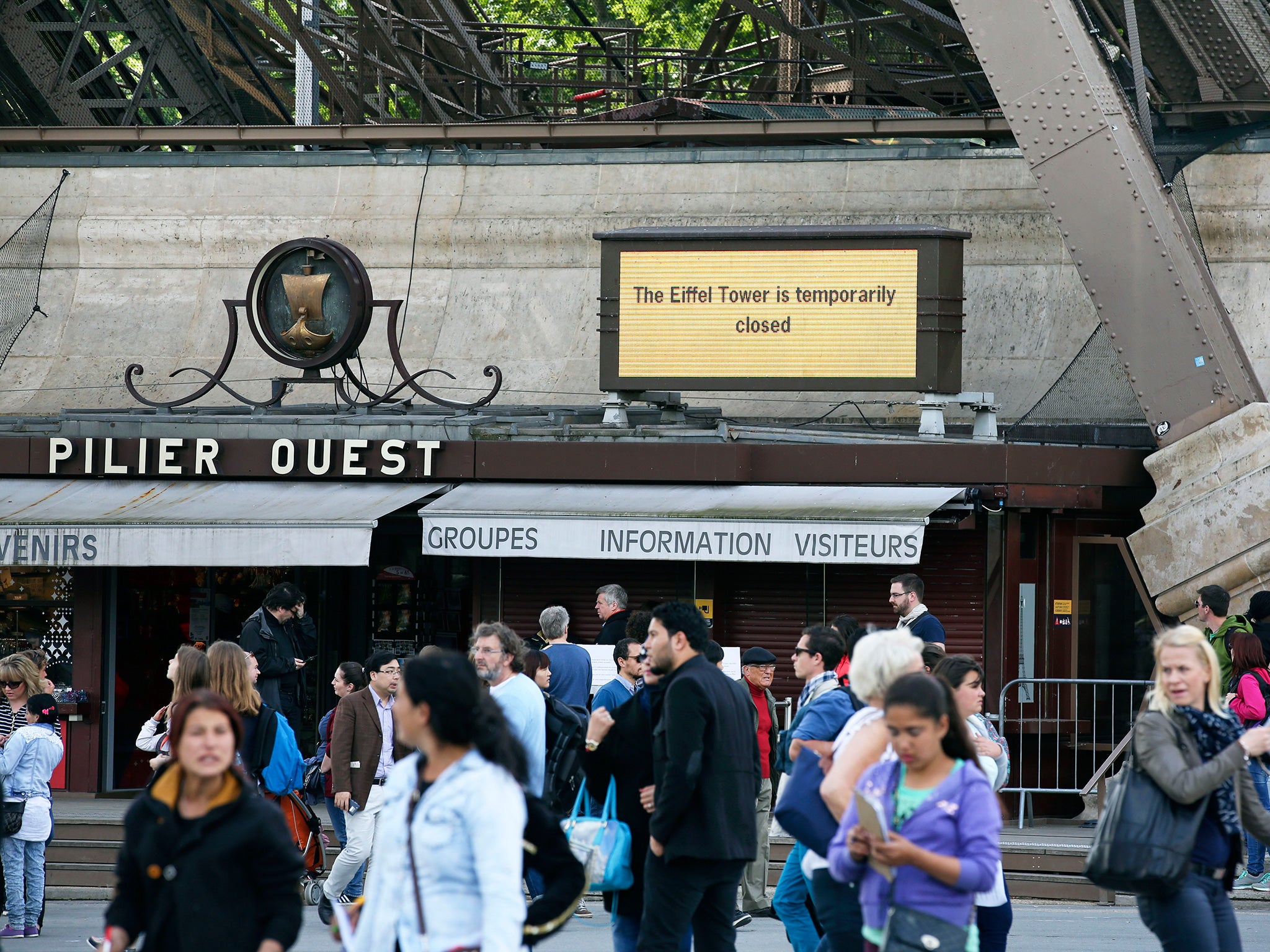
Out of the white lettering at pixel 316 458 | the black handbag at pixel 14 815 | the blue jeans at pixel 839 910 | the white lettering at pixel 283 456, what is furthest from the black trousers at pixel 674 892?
the white lettering at pixel 283 456

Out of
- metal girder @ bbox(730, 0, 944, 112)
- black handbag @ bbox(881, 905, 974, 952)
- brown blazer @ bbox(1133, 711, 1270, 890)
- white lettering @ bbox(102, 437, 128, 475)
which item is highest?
metal girder @ bbox(730, 0, 944, 112)

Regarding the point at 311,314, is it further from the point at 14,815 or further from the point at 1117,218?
the point at 1117,218

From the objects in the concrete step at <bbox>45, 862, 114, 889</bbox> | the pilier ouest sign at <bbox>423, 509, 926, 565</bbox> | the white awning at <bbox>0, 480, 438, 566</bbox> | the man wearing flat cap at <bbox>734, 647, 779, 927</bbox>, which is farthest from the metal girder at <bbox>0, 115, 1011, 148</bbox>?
the concrete step at <bbox>45, 862, 114, 889</bbox>

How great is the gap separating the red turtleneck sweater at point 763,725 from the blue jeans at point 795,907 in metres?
2.65

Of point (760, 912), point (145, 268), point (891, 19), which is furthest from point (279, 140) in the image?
point (760, 912)

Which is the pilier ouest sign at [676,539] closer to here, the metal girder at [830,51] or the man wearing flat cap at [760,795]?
the man wearing flat cap at [760,795]

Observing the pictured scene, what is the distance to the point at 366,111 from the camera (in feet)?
85.7

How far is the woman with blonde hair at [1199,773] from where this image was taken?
5551 millimetres

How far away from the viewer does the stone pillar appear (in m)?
13.2

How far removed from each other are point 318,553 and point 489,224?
22.6 ft

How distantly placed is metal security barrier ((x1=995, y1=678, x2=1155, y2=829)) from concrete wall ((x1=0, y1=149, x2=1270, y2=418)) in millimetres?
4268

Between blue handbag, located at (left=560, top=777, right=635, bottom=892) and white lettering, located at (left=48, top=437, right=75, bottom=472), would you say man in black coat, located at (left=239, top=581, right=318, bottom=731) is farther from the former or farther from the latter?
blue handbag, located at (left=560, top=777, right=635, bottom=892)

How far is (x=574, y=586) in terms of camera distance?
15.0 metres

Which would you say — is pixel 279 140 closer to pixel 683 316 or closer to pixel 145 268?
pixel 145 268
